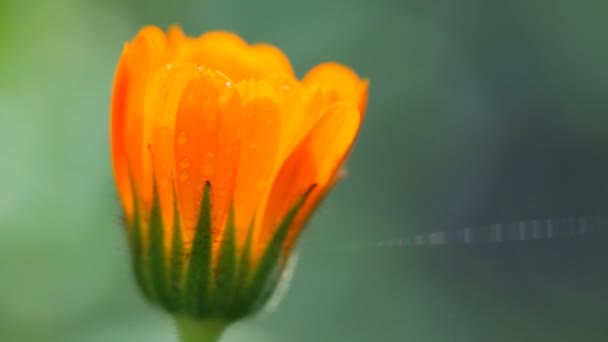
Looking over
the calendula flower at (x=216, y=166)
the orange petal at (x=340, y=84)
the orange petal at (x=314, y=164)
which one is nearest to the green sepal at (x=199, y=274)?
the calendula flower at (x=216, y=166)

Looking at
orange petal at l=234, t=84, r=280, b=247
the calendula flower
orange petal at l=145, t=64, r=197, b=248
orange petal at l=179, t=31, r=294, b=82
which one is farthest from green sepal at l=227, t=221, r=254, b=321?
orange petal at l=179, t=31, r=294, b=82

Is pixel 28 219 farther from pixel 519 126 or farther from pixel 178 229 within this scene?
pixel 519 126

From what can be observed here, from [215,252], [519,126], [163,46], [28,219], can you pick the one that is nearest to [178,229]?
[215,252]

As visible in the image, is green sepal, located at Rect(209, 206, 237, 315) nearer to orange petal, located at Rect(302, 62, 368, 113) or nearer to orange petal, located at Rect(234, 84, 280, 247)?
orange petal, located at Rect(234, 84, 280, 247)

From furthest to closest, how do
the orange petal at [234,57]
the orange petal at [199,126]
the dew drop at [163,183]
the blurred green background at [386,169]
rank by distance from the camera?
1. the blurred green background at [386,169]
2. the orange petal at [234,57]
3. the dew drop at [163,183]
4. the orange petal at [199,126]

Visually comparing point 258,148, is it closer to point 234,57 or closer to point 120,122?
point 120,122

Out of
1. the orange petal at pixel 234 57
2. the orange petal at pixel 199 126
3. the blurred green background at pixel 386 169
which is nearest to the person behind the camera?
the orange petal at pixel 199 126

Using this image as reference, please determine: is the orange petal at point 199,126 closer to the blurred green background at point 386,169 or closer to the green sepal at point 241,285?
the green sepal at point 241,285

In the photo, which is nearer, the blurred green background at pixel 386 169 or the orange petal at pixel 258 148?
the orange petal at pixel 258 148
